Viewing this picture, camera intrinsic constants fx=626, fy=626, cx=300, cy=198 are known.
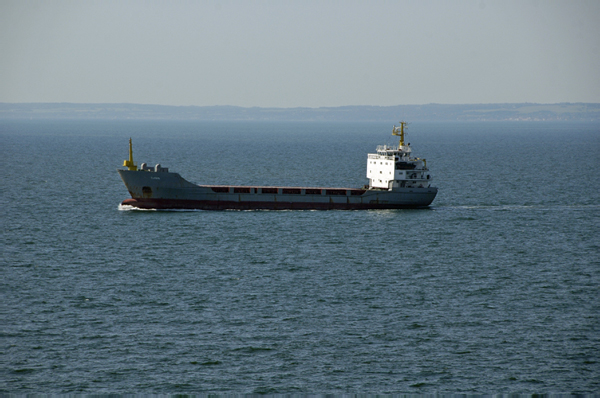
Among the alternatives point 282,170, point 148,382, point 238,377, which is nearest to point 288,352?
point 238,377

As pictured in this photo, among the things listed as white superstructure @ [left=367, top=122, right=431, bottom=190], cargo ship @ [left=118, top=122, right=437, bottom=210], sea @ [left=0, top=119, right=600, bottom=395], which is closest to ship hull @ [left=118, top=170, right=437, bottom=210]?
cargo ship @ [left=118, top=122, right=437, bottom=210]

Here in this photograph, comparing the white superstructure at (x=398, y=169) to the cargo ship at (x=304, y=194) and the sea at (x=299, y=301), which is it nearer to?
the cargo ship at (x=304, y=194)

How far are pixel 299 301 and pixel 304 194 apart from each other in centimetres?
3435

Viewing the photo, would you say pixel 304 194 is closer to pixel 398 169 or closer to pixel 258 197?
pixel 258 197

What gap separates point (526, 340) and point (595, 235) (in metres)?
33.1

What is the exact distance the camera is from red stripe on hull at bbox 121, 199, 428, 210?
7144cm

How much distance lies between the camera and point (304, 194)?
74000 millimetres

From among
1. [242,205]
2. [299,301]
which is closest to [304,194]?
[242,205]

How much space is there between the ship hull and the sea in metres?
1.19

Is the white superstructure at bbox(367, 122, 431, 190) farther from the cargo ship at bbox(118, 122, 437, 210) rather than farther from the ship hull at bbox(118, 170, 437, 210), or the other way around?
the ship hull at bbox(118, 170, 437, 210)

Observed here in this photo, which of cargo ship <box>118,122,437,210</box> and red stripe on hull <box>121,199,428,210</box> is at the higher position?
cargo ship <box>118,122,437,210</box>

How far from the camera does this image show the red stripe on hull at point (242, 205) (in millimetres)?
71438

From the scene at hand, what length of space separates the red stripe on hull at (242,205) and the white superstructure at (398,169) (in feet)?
→ 9.23

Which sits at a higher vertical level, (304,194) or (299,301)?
(304,194)
